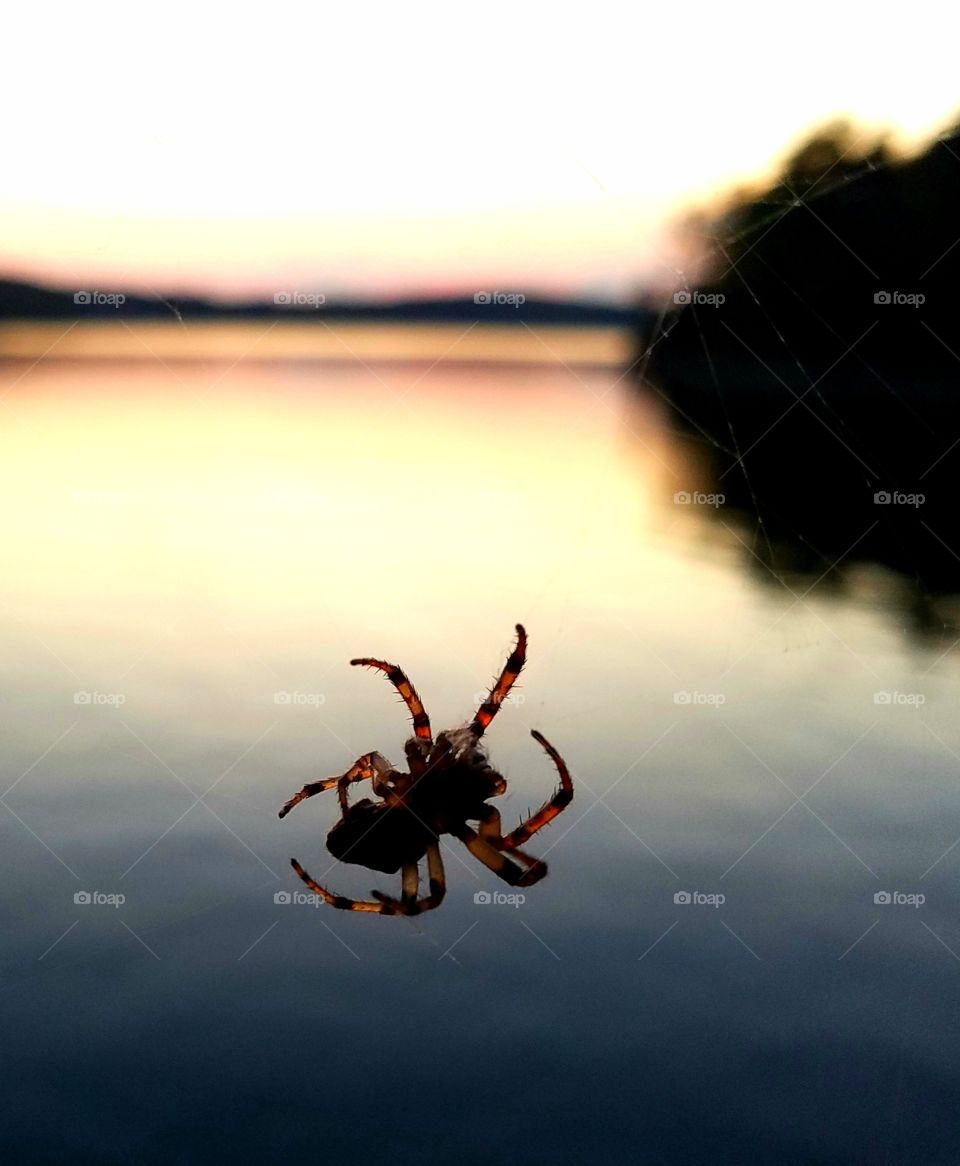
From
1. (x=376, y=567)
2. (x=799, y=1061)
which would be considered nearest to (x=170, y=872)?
(x=799, y=1061)

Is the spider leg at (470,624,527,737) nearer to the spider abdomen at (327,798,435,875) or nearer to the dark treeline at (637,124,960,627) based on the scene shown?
the spider abdomen at (327,798,435,875)

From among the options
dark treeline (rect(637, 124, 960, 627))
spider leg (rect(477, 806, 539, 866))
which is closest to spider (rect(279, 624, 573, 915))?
spider leg (rect(477, 806, 539, 866))

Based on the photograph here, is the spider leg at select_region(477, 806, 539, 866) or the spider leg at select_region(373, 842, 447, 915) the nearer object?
the spider leg at select_region(373, 842, 447, 915)

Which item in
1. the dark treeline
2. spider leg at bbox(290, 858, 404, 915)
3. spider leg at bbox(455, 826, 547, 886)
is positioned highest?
the dark treeline

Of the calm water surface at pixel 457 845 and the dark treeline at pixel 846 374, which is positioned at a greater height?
the dark treeline at pixel 846 374

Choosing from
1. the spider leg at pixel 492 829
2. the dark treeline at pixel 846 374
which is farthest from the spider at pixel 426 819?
the dark treeline at pixel 846 374

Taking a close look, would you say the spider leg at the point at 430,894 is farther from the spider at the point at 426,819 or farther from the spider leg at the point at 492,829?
the spider leg at the point at 492,829
